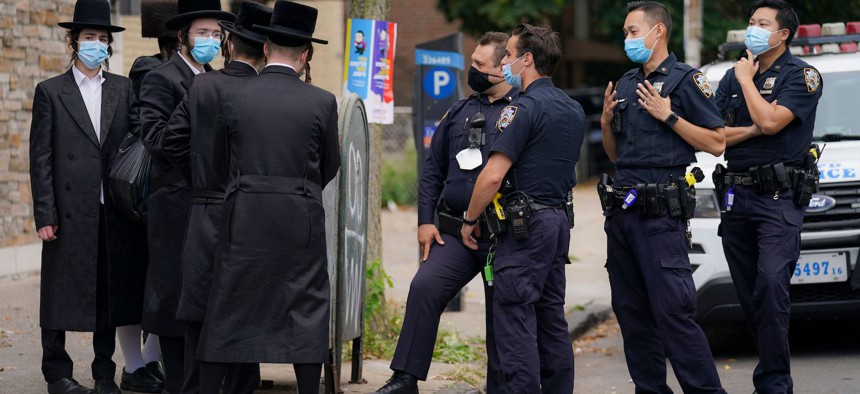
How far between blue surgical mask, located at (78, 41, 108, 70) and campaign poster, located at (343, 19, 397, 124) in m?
1.86

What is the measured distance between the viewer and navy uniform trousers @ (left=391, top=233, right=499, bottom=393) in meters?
6.09

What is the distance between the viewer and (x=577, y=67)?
2888 centimetres

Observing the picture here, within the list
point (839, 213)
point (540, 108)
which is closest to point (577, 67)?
point (839, 213)

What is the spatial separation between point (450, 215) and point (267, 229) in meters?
1.34

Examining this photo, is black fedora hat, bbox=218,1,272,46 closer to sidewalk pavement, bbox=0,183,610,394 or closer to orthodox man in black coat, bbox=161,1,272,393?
orthodox man in black coat, bbox=161,1,272,393

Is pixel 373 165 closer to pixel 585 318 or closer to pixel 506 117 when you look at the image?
pixel 506 117

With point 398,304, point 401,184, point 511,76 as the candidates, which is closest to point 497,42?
point 511,76

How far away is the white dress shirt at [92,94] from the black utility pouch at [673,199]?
9.49 ft

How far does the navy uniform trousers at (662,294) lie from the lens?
5.97 meters

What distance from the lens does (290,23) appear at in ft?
17.1

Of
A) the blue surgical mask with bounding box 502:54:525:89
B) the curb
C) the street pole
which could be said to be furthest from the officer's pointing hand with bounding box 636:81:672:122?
the street pole

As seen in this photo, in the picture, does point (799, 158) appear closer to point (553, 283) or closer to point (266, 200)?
point (553, 283)

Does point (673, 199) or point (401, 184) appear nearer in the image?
point (673, 199)

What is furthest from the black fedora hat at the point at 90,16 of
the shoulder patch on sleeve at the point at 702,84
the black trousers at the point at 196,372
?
the shoulder patch on sleeve at the point at 702,84
